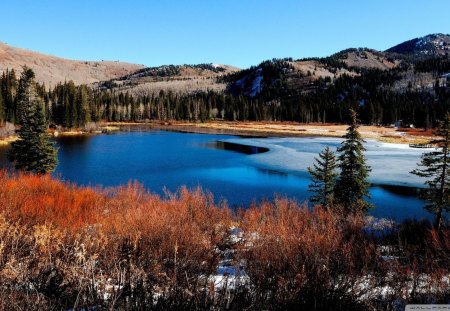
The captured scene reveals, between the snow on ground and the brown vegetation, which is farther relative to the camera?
the snow on ground

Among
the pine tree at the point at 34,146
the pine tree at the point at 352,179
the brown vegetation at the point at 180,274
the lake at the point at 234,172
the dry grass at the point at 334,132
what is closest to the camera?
the brown vegetation at the point at 180,274

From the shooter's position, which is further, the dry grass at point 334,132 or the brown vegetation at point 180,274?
the dry grass at point 334,132

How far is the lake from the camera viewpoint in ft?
102

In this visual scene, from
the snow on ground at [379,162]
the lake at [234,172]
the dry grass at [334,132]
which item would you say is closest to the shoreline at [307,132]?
the dry grass at [334,132]

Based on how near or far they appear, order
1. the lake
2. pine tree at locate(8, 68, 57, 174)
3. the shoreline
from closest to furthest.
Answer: the lake < pine tree at locate(8, 68, 57, 174) < the shoreline

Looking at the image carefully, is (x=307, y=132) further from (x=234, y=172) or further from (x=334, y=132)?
(x=234, y=172)

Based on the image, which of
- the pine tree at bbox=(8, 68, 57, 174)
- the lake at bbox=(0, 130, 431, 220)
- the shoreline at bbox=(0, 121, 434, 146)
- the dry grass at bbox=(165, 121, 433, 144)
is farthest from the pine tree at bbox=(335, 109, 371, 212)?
the dry grass at bbox=(165, 121, 433, 144)

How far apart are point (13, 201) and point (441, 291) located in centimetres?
1329

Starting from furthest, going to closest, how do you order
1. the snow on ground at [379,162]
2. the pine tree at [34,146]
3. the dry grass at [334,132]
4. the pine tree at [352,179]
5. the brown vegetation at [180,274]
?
1. the dry grass at [334,132]
2. the snow on ground at [379,162]
3. the pine tree at [34,146]
4. the pine tree at [352,179]
5. the brown vegetation at [180,274]

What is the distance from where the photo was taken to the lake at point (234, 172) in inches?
1219

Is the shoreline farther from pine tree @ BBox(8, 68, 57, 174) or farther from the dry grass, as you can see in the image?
pine tree @ BBox(8, 68, 57, 174)

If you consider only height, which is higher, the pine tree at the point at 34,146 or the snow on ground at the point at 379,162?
the pine tree at the point at 34,146

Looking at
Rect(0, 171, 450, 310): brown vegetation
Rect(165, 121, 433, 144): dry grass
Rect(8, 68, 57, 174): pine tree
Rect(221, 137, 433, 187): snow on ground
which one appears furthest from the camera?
Rect(165, 121, 433, 144): dry grass

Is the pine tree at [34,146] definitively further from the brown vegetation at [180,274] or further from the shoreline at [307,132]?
the shoreline at [307,132]
